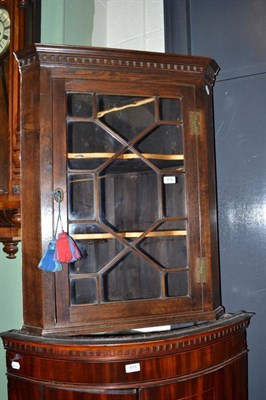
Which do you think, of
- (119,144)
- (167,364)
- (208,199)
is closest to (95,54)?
(119,144)

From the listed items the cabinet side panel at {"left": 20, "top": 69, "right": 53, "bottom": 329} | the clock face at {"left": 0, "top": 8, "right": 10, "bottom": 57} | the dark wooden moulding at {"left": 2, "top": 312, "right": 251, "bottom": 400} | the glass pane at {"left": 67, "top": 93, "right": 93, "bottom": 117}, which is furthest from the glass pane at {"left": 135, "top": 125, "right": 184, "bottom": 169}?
the clock face at {"left": 0, "top": 8, "right": 10, "bottom": 57}

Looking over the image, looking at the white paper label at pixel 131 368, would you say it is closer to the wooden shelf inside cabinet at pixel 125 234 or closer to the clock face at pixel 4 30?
the wooden shelf inside cabinet at pixel 125 234

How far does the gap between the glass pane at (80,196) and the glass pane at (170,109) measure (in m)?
0.25

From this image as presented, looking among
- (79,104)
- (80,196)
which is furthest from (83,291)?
(79,104)

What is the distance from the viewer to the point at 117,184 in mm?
1126

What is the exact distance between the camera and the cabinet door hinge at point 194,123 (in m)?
1.06

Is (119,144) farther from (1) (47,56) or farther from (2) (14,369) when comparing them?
(2) (14,369)

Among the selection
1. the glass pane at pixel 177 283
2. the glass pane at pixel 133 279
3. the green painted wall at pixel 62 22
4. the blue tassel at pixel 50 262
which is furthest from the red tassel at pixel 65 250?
the green painted wall at pixel 62 22

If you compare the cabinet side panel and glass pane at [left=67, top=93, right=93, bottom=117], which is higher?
glass pane at [left=67, top=93, right=93, bottom=117]

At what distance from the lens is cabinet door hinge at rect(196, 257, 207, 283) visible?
41.3 inches

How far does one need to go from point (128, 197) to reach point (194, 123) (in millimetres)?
288

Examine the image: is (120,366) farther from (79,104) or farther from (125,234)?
(79,104)

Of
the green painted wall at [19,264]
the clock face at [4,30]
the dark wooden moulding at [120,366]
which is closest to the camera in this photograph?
the dark wooden moulding at [120,366]

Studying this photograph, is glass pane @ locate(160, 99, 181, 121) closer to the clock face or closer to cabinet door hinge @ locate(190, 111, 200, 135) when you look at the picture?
cabinet door hinge @ locate(190, 111, 200, 135)
